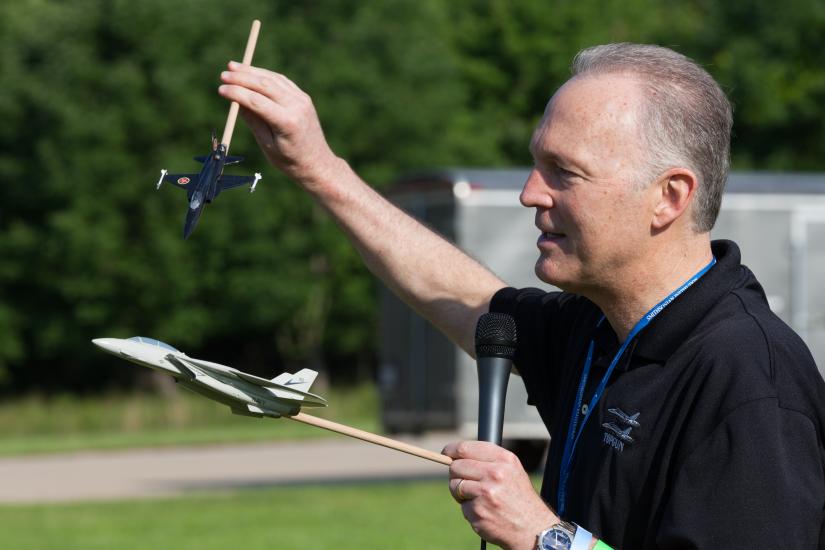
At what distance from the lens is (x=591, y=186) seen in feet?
9.10

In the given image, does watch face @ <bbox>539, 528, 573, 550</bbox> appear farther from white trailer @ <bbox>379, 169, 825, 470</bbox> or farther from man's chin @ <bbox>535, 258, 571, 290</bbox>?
white trailer @ <bbox>379, 169, 825, 470</bbox>

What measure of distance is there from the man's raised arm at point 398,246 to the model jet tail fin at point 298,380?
2.77 ft

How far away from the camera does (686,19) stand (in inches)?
1800

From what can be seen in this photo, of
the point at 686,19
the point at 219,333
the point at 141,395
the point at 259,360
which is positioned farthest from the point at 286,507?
the point at 686,19

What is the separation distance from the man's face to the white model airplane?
544 millimetres

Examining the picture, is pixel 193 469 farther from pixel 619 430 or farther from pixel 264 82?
pixel 619 430

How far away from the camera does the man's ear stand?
8.98 ft

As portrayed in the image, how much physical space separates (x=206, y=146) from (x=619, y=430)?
31.1m

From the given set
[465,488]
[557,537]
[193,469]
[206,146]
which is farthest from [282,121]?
[206,146]

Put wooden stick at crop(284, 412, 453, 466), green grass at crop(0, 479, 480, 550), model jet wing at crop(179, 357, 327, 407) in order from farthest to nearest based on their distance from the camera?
green grass at crop(0, 479, 480, 550) → model jet wing at crop(179, 357, 327, 407) → wooden stick at crop(284, 412, 453, 466)

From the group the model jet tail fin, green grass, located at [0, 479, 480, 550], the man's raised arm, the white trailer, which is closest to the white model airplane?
the model jet tail fin

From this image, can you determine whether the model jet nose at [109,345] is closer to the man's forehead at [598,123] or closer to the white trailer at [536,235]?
the man's forehead at [598,123]

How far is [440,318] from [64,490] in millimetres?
12534

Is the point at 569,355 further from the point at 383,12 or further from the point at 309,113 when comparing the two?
the point at 383,12
